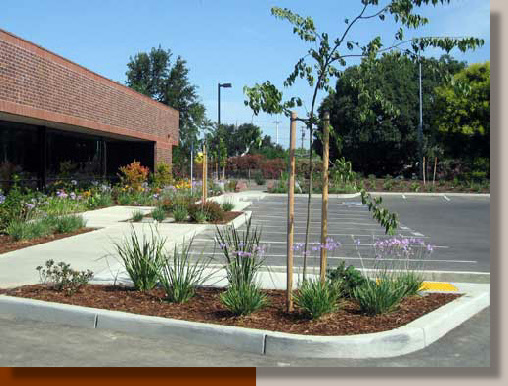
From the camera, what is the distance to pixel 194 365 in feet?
18.5

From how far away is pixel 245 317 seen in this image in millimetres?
6758

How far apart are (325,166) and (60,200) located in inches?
539

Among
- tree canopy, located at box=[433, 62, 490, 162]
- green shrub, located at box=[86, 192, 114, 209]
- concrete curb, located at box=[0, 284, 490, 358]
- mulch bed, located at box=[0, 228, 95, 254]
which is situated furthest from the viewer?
tree canopy, located at box=[433, 62, 490, 162]

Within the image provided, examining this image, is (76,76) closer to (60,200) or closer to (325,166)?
(60,200)

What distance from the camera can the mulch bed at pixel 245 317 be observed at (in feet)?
21.3

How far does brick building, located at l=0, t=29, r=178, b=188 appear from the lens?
17.3 meters

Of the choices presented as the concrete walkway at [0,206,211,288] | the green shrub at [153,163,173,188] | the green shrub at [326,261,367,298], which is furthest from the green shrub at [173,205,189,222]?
the green shrub at [153,163,173,188]

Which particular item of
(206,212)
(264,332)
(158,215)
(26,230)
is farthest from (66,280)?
(206,212)

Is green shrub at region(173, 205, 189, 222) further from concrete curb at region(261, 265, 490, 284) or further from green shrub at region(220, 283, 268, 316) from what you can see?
green shrub at region(220, 283, 268, 316)

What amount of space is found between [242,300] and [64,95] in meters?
15.5

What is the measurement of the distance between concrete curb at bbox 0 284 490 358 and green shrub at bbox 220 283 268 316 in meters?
0.50

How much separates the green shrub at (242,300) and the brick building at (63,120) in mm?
11314

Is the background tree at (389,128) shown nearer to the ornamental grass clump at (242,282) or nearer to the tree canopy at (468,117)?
the tree canopy at (468,117)

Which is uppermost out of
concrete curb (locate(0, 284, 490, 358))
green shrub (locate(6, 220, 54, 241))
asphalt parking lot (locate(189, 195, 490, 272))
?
green shrub (locate(6, 220, 54, 241))
